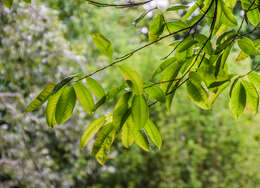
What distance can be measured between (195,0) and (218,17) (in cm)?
16

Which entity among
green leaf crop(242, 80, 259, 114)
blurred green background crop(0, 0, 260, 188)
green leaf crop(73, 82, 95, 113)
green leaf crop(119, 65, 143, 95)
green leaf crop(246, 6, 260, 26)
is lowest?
blurred green background crop(0, 0, 260, 188)

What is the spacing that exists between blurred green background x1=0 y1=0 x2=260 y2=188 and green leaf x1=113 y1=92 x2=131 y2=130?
1702mm

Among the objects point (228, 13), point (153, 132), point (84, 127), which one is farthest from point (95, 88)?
point (84, 127)

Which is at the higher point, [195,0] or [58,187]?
[195,0]

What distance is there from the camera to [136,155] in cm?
376

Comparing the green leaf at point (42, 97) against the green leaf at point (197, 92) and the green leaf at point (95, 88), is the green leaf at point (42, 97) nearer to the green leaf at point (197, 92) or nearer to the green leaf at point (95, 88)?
the green leaf at point (95, 88)

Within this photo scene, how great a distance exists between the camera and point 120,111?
53 centimetres

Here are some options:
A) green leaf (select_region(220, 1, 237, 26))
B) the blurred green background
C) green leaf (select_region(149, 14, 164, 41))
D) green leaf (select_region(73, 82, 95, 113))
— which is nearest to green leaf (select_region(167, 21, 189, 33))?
green leaf (select_region(149, 14, 164, 41))

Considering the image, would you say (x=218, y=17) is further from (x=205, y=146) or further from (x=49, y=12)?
(x=205, y=146)

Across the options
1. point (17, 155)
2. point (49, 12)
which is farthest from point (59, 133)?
point (49, 12)

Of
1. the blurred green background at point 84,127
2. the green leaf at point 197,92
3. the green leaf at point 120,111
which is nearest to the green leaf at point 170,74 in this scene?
the green leaf at point 197,92

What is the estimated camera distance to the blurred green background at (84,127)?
2584 millimetres

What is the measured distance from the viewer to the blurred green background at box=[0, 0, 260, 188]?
8.48 feet

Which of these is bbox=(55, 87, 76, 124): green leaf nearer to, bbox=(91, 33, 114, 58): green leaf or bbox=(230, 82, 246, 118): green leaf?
bbox=(91, 33, 114, 58): green leaf
